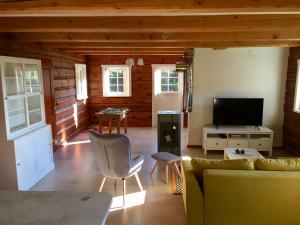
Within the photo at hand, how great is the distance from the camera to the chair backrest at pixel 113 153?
326 cm

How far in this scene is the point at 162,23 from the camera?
3.06 meters

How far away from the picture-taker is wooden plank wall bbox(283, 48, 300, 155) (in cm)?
515

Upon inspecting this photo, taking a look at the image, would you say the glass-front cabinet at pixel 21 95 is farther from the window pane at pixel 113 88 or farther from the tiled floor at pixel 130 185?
the window pane at pixel 113 88

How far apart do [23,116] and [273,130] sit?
504 cm

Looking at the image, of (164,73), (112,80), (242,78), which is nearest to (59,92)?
(112,80)

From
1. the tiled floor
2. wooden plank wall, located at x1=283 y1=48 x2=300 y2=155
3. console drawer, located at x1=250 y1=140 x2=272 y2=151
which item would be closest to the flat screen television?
console drawer, located at x1=250 y1=140 x2=272 y2=151

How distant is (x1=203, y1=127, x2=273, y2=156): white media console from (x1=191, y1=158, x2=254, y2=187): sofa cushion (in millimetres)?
2627

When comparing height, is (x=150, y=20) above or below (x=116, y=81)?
above

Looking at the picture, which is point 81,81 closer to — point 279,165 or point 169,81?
point 169,81

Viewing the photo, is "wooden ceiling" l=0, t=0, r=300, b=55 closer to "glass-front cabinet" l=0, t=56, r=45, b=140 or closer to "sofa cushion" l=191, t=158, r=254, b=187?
"glass-front cabinet" l=0, t=56, r=45, b=140

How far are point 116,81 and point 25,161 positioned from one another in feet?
15.7

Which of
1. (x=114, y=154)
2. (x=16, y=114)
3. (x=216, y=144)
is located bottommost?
(x=216, y=144)

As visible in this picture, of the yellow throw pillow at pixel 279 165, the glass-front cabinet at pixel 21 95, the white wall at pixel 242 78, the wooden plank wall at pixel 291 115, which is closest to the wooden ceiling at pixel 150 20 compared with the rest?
the glass-front cabinet at pixel 21 95

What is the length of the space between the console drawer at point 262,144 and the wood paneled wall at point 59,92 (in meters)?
4.26
